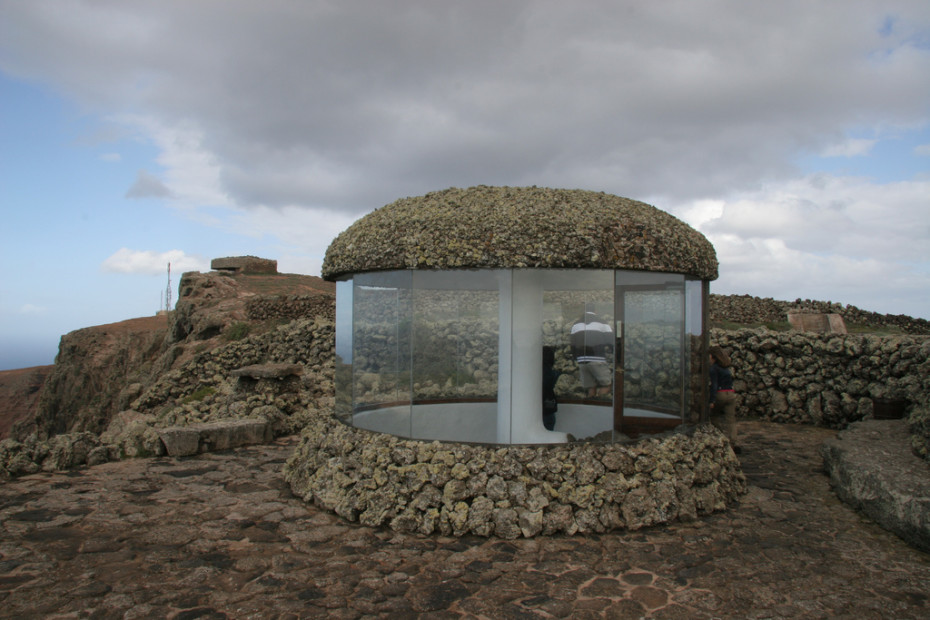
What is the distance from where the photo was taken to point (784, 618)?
4.25m

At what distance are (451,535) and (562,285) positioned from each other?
3.04 meters

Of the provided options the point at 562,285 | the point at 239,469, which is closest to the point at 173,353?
the point at 239,469

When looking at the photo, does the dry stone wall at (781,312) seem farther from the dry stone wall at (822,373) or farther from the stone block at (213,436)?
the stone block at (213,436)

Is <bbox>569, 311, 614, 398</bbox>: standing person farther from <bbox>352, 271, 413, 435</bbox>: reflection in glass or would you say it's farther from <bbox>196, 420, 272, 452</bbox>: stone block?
<bbox>196, 420, 272, 452</bbox>: stone block

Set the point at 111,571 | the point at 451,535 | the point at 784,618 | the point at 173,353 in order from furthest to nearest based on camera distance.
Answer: the point at 173,353, the point at 451,535, the point at 111,571, the point at 784,618

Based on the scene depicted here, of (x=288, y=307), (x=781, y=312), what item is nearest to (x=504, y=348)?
(x=781, y=312)

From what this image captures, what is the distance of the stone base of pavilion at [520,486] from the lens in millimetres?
5773

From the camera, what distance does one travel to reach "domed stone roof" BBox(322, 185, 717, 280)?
234 inches

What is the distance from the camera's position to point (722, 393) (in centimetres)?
857

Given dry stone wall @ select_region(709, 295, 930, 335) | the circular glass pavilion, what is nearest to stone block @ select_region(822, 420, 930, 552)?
the circular glass pavilion

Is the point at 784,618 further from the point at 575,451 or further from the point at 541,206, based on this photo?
the point at 541,206

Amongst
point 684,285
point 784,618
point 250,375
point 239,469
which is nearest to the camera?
point 784,618

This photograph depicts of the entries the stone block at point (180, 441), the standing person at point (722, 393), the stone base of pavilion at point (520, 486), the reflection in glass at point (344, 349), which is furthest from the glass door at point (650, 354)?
the stone block at point (180, 441)

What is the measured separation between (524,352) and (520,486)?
59.0 inches
